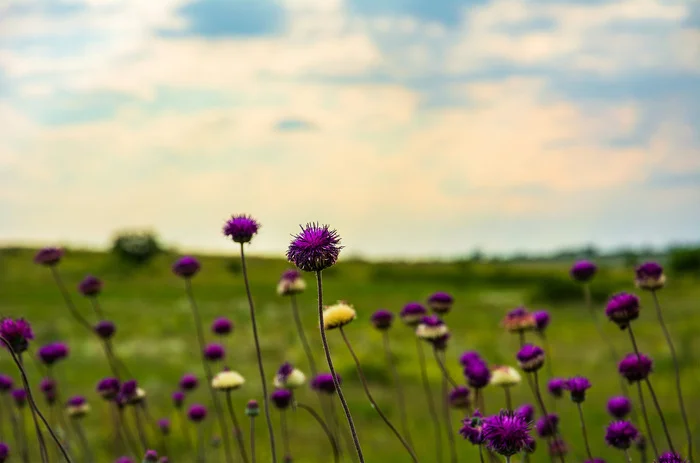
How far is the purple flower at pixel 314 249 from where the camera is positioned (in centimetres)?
330

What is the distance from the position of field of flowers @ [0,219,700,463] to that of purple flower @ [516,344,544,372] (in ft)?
0.05

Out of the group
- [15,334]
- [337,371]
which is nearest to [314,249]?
[15,334]

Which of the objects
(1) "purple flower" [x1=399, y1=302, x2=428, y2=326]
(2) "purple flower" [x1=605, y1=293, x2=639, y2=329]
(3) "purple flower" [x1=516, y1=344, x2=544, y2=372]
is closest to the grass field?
(1) "purple flower" [x1=399, y1=302, x2=428, y2=326]

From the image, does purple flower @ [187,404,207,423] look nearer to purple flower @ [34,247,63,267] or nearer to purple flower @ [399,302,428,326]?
purple flower @ [34,247,63,267]

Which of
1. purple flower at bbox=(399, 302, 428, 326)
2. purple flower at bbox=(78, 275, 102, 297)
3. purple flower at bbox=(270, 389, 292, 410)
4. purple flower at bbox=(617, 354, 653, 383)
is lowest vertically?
purple flower at bbox=(617, 354, 653, 383)

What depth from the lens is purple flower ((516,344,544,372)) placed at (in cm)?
521

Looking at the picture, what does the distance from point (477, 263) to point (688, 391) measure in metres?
58.3

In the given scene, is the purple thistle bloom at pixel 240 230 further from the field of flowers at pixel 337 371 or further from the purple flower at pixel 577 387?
the purple flower at pixel 577 387

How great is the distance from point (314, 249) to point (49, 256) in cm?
493

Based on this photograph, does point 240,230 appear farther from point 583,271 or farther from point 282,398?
point 583,271

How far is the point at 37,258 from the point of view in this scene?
742cm

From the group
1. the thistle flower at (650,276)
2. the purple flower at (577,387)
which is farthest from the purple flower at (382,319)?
the thistle flower at (650,276)

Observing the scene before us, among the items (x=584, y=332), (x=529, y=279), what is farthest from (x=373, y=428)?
(x=529, y=279)

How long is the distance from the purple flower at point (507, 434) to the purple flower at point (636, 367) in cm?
238
